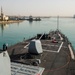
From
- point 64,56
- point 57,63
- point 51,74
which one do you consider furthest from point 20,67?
point 64,56

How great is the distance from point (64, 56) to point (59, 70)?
8.23m

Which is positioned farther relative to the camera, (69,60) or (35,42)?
(35,42)

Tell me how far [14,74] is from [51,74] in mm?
4988

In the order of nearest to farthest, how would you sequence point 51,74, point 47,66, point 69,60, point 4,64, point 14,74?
point 4,64, point 14,74, point 51,74, point 47,66, point 69,60

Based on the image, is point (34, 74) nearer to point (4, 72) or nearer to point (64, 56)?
point (4, 72)

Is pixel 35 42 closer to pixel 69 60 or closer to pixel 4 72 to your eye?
pixel 69 60

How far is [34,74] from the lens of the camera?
65.8ft

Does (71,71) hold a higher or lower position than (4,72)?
lower

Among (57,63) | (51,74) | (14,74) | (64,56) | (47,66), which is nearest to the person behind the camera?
(14,74)

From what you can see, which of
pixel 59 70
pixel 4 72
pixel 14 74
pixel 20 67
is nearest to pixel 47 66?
pixel 59 70

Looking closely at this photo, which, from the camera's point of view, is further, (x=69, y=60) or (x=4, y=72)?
(x=69, y=60)

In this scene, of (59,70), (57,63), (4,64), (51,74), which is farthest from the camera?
(57,63)

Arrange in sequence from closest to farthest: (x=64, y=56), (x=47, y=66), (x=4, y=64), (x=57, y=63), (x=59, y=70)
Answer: (x=4, y=64) → (x=59, y=70) → (x=47, y=66) → (x=57, y=63) → (x=64, y=56)

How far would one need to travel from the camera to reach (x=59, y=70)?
23000 millimetres
